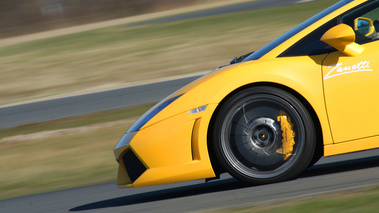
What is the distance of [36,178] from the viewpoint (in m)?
6.53

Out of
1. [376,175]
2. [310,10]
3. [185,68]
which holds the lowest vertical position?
[376,175]

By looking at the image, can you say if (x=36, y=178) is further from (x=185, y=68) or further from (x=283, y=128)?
(x=185, y=68)

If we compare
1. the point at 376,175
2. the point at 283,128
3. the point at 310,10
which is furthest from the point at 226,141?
the point at 310,10

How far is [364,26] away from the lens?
4289 millimetres

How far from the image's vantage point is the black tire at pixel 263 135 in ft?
13.8

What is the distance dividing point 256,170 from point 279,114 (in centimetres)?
44

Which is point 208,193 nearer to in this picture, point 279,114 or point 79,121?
point 279,114

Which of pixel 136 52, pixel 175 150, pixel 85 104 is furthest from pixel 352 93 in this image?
pixel 136 52

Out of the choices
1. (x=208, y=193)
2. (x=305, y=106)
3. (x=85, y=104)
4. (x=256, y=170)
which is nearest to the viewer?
(x=305, y=106)

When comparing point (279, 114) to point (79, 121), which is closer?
point (279, 114)

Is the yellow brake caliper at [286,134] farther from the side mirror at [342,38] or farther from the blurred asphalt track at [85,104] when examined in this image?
the blurred asphalt track at [85,104]

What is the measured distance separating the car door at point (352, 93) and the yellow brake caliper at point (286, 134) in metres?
0.28

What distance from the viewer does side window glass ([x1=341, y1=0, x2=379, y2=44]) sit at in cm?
426

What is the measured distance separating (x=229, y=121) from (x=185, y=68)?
32.8 ft
